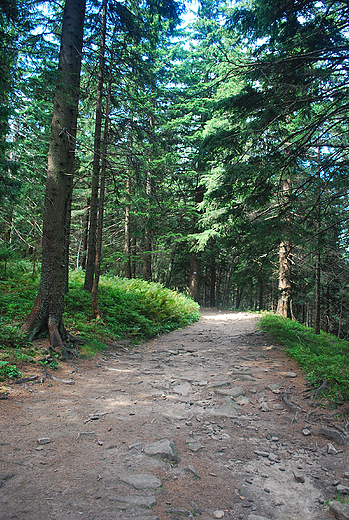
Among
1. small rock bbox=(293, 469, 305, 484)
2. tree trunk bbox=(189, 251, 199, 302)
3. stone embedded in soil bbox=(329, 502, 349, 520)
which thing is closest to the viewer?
stone embedded in soil bbox=(329, 502, 349, 520)

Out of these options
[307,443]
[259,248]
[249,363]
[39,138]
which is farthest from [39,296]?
[39,138]

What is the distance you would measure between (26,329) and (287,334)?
7058mm

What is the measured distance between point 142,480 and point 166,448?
54cm

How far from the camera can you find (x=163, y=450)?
9.35 ft

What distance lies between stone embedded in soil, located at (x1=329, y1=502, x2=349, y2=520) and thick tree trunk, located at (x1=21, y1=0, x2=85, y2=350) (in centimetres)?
467

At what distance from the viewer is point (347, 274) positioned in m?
8.70

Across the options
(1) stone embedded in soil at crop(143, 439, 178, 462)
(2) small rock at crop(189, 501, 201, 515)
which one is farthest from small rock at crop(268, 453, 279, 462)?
(2) small rock at crop(189, 501, 201, 515)

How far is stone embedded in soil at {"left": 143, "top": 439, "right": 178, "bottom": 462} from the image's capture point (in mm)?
2783

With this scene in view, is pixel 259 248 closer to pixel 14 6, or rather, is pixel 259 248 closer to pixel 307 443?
pixel 307 443

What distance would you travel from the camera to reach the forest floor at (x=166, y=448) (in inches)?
84.2

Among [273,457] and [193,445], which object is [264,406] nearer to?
[273,457]

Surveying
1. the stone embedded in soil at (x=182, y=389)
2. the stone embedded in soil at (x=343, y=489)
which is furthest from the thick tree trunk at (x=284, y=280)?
the stone embedded in soil at (x=343, y=489)

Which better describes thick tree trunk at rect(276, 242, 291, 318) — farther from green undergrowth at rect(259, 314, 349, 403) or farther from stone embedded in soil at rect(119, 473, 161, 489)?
stone embedded in soil at rect(119, 473, 161, 489)

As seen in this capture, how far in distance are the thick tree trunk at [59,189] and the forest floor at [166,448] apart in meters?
1.09
